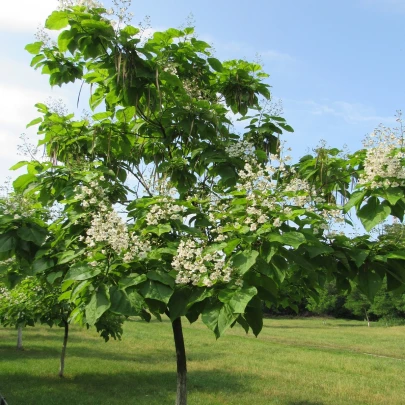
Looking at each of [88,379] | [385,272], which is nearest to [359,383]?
[88,379]

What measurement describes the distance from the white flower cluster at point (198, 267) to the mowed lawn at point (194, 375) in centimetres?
800

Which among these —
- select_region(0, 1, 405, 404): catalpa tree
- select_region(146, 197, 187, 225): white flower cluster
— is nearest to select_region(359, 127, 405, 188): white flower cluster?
select_region(0, 1, 405, 404): catalpa tree

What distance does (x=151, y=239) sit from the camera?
345cm

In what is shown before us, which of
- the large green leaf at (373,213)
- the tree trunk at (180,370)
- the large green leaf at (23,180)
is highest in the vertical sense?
the large green leaf at (23,180)

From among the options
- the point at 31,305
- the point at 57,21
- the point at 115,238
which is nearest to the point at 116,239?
the point at 115,238

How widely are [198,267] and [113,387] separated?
993 cm

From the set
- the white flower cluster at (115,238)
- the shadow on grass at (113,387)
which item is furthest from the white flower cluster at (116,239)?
the shadow on grass at (113,387)

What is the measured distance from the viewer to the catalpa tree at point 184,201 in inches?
110

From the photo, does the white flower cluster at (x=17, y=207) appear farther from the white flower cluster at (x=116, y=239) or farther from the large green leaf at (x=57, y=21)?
the large green leaf at (x=57, y=21)

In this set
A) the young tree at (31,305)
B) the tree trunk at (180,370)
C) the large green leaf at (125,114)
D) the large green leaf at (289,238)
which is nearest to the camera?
the large green leaf at (289,238)

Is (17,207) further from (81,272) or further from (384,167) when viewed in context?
(384,167)

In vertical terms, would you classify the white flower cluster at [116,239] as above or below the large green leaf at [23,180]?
below

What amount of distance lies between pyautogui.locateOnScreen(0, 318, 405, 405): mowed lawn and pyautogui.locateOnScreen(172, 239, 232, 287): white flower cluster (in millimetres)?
7996

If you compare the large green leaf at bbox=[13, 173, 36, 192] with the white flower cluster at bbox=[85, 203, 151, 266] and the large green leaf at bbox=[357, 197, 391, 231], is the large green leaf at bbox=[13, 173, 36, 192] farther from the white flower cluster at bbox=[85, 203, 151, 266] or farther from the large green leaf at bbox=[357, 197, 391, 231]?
the large green leaf at bbox=[357, 197, 391, 231]
